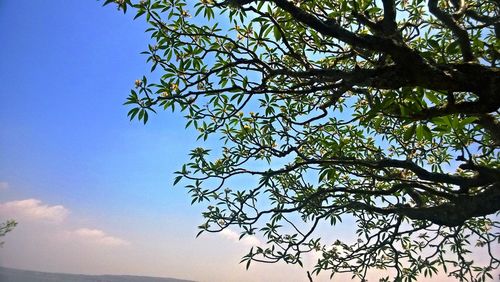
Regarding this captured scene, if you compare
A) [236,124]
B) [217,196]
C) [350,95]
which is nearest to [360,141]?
[350,95]

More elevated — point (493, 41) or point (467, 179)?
point (493, 41)

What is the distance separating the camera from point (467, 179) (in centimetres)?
336

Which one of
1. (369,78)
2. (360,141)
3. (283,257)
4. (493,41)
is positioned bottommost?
(283,257)

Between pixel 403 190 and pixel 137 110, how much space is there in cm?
297

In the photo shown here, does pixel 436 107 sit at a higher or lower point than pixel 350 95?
lower

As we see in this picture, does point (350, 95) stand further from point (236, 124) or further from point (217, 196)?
point (217, 196)

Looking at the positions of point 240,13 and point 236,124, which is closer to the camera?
point 240,13

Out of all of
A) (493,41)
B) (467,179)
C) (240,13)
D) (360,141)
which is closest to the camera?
(240,13)

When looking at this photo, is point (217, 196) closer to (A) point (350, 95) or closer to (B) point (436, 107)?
(A) point (350, 95)

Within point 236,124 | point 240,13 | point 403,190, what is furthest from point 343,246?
point 240,13

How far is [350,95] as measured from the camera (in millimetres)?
4320

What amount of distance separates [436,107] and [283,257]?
2.17 m

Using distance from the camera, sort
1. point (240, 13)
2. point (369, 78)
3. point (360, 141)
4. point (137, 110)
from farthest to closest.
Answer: point (360, 141) → point (240, 13) → point (137, 110) → point (369, 78)

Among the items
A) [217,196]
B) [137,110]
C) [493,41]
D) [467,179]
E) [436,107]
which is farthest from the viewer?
[217,196]
